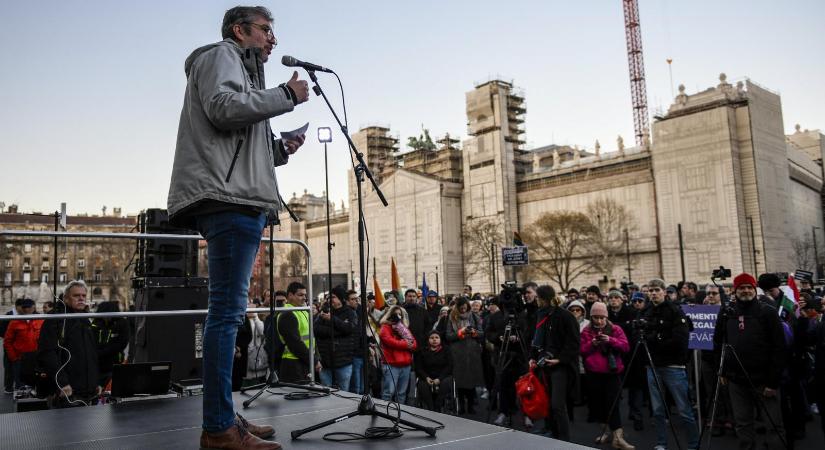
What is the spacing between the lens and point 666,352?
725cm

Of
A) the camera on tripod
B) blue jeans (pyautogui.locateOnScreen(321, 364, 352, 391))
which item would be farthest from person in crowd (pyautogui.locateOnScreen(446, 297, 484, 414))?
blue jeans (pyautogui.locateOnScreen(321, 364, 352, 391))

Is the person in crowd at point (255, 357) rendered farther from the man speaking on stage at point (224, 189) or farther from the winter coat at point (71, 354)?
the man speaking on stage at point (224, 189)

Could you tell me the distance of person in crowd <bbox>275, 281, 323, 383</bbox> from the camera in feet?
26.2

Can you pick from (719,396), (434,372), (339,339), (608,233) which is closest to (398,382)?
(434,372)

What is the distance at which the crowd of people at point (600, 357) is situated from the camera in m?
6.48

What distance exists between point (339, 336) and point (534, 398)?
319 cm

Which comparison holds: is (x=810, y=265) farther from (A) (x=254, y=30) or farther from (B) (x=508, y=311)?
(A) (x=254, y=30)

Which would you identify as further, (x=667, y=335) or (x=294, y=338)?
(x=294, y=338)

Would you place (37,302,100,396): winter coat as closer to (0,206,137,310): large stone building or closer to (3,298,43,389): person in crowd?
(3,298,43,389): person in crowd

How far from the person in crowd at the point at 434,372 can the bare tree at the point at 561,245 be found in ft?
131

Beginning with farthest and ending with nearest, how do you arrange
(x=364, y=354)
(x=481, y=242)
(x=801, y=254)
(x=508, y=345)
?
(x=481, y=242) → (x=801, y=254) → (x=508, y=345) → (x=364, y=354)

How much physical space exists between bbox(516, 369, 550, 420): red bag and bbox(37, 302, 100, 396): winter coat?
16.3 feet

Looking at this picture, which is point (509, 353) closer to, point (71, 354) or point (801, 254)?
point (71, 354)

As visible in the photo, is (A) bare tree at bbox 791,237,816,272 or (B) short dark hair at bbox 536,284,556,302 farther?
(A) bare tree at bbox 791,237,816,272
